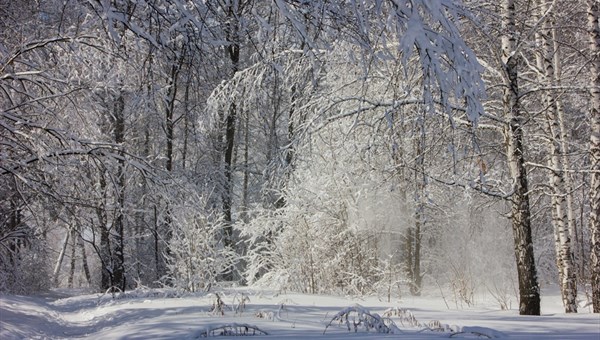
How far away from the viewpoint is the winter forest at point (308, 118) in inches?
129

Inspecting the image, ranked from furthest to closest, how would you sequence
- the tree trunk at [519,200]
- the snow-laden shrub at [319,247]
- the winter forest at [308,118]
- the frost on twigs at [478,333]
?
1. the snow-laden shrub at [319,247]
2. the tree trunk at [519,200]
3. the frost on twigs at [478,333]
4. the winter forest at [308,118]

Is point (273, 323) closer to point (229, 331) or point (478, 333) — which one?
point (229, 331)

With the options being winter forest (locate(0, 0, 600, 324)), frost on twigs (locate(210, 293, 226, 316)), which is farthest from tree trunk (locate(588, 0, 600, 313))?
frost on twigs (locate(210, 293, 226, 316))

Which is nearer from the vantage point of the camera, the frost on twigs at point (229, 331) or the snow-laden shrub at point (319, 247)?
the frost on twigs at point (229, 331)

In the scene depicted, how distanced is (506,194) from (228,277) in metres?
11.4

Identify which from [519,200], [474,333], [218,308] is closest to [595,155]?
[519,200]

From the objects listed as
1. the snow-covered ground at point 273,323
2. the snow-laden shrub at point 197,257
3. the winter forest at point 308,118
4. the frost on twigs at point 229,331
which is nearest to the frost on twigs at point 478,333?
the snow-covered ground at point 273,323

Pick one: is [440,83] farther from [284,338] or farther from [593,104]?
[593,104]

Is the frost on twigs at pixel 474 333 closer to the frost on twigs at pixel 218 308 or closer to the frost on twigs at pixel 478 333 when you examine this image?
the frost on twigs at pixel 478 333

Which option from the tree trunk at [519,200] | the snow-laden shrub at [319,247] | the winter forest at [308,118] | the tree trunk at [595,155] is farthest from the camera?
the snow-laden shrub at [319,247]

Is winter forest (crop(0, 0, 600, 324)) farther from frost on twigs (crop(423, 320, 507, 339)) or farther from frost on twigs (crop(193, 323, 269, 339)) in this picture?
frost on twigs (crop(193, 323, 269, 339))

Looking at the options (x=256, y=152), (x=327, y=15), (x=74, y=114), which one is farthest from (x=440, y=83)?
(x=256, y=152)

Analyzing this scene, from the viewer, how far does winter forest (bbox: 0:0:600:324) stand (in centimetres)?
329

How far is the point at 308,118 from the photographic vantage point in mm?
7609
